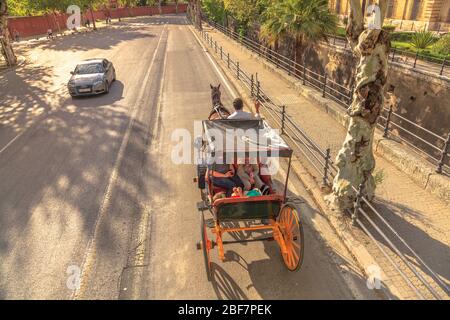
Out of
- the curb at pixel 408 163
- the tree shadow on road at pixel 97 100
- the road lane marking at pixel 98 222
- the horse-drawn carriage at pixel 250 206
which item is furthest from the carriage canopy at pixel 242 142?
the tree shadow on road at pixel 97 100

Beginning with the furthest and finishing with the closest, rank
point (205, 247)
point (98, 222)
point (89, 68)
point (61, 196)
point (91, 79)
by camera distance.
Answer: point (89, 68), point (91, 79), point (61, 196), point (98, 222), point (205, 247)

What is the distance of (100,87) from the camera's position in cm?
1617

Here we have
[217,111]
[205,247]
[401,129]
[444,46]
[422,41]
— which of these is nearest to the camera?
[205,247]

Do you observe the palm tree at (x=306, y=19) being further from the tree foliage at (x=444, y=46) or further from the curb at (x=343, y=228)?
the tree foliage at (x=444, y=46)

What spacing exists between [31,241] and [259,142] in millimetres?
5218

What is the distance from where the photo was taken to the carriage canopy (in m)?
5.48

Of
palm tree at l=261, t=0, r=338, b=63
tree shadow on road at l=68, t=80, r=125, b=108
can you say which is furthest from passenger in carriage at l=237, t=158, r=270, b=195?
palm tree at l=261, t=0, r=338, b=63

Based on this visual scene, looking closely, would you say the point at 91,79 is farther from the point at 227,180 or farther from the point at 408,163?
the point at 408,163

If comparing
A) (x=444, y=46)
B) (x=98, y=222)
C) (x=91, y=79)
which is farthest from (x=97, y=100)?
(x=444, y=46)

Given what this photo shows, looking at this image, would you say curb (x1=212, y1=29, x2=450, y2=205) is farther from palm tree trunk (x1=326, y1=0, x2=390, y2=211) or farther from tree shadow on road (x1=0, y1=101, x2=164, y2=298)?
tree shadow on road (x1=0, y1=101, x2=164, y2=298)

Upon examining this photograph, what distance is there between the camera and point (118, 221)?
697 centimetres

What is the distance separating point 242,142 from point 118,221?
349 centimetres
